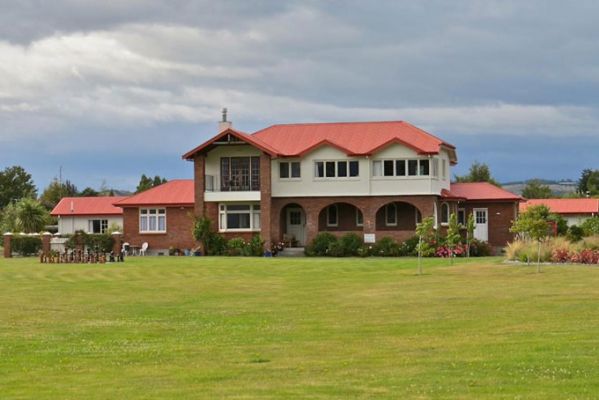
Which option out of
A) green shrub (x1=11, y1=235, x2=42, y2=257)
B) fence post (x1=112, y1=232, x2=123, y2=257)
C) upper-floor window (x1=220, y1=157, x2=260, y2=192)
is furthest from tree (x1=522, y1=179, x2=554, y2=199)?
green shrub (x1=11, y1=235, x2=42, y2=257)

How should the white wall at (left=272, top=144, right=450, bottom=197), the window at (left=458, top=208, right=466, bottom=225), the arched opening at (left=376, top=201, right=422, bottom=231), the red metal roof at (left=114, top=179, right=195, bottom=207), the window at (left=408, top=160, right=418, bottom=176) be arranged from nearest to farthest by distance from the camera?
1. the white wall at (left=272, top=144, right=450, bottom=197)
2. the window at (left=408, top=160, right=418, bottom=176)
3. the arched opening at (left=376, top=201, right=422, bottom=231)
4. the window at (left=458, top=208, right=466, bottom=225)
5. the red metal roof at (left=114, top=179, right=195, bottom=207)

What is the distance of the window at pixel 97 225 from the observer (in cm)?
7519

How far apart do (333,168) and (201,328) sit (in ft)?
131

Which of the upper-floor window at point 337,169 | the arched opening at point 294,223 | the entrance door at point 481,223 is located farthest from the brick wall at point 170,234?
the entrance door at point 481,223

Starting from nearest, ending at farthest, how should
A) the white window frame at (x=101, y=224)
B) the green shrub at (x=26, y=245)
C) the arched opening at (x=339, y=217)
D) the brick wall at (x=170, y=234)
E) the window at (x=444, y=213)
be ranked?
the green shrub at (x=26, y=245) → the window at (x=444, y=213) → the arched opening at (x=339, y=217) → the brick wall at (x=170, y=234) → the white window frame at (x=101, y=224)

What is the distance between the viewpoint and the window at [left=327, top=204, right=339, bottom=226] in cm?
6209

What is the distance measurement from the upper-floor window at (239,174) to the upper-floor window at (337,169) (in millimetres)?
3567

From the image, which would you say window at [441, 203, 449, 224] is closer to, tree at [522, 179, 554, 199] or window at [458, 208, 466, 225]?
window at [458, 208, 466, 225]

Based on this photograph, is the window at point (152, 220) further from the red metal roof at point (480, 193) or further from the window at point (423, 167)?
the red metal roof at point (480, 193)

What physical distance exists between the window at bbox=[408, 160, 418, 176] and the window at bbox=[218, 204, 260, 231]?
361 inches

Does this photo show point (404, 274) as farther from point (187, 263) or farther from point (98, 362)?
point (98, 362)

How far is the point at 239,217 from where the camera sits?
200 feet

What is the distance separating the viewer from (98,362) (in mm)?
15859

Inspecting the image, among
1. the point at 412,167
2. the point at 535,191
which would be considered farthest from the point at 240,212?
the point at 535,191
